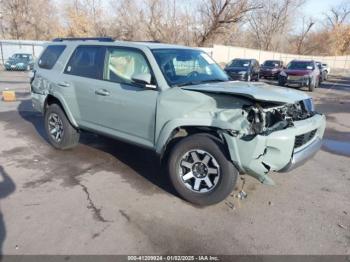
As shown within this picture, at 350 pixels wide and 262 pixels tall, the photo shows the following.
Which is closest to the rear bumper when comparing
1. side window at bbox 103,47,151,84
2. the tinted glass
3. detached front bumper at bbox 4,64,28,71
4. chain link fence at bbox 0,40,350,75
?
side window at bbox 103,47,151,84

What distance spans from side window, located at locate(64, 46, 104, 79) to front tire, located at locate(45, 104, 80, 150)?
2.60ft

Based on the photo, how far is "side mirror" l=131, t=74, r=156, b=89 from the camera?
4227 millimetres

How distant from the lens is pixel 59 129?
237 inches

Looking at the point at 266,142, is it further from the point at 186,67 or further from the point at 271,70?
the point at 271,70

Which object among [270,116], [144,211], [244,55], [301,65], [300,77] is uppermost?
[244,55]

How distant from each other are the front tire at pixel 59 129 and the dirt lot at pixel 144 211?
23cm

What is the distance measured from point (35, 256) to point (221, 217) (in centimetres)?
198

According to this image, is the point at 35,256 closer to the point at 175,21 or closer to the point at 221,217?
the point at 221,217

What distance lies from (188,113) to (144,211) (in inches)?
50.3

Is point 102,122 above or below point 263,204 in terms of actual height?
above

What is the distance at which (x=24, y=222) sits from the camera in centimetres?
357

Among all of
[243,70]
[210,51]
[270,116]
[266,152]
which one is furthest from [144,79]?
[210,51]

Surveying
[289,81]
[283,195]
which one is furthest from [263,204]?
[289,81]

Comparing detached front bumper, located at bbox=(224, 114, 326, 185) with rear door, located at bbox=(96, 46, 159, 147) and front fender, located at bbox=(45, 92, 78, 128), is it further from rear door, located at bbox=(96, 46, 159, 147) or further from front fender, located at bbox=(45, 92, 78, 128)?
front fender, located at bbox=(45, 92, 78, 128)
